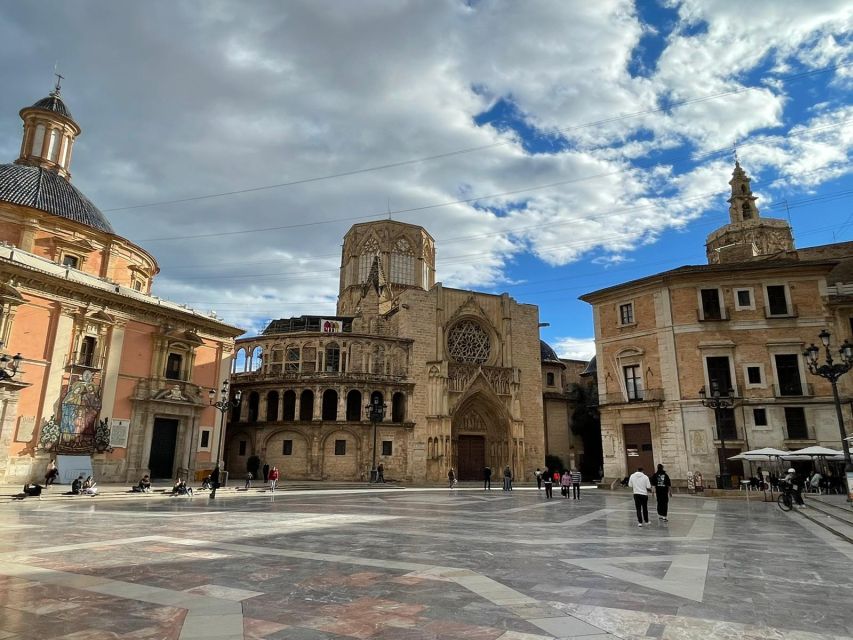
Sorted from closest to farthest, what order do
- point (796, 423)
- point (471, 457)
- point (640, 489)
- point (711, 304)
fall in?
point (640, 489) < point (796, 423) < point (711, 304) < point (471, 457)

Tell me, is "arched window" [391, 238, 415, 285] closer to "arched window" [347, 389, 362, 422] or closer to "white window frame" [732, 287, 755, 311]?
"arched window" [347, 389, 362, 422]

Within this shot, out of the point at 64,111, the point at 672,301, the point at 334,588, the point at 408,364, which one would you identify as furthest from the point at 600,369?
the point at 64,111

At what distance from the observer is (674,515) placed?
15086 millimetres

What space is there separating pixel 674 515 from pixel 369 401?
991 inches

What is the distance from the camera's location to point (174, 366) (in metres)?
29.1

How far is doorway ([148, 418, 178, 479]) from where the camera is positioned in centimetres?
2756

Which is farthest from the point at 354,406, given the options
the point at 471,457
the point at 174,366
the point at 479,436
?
the point at 174,366

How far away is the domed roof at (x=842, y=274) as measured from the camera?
101ft

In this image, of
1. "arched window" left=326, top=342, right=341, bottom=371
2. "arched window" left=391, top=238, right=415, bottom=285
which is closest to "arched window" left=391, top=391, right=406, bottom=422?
"arched window" left=326, top=342, right=341, bottom=371

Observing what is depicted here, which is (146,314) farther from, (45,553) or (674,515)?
(674,515)

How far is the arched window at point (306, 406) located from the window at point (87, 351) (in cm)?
1461

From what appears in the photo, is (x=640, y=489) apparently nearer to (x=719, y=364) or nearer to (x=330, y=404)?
(x=719, y=364)

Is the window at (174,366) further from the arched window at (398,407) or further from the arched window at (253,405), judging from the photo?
the arched window at (398,407)

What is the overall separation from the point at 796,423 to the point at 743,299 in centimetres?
663
